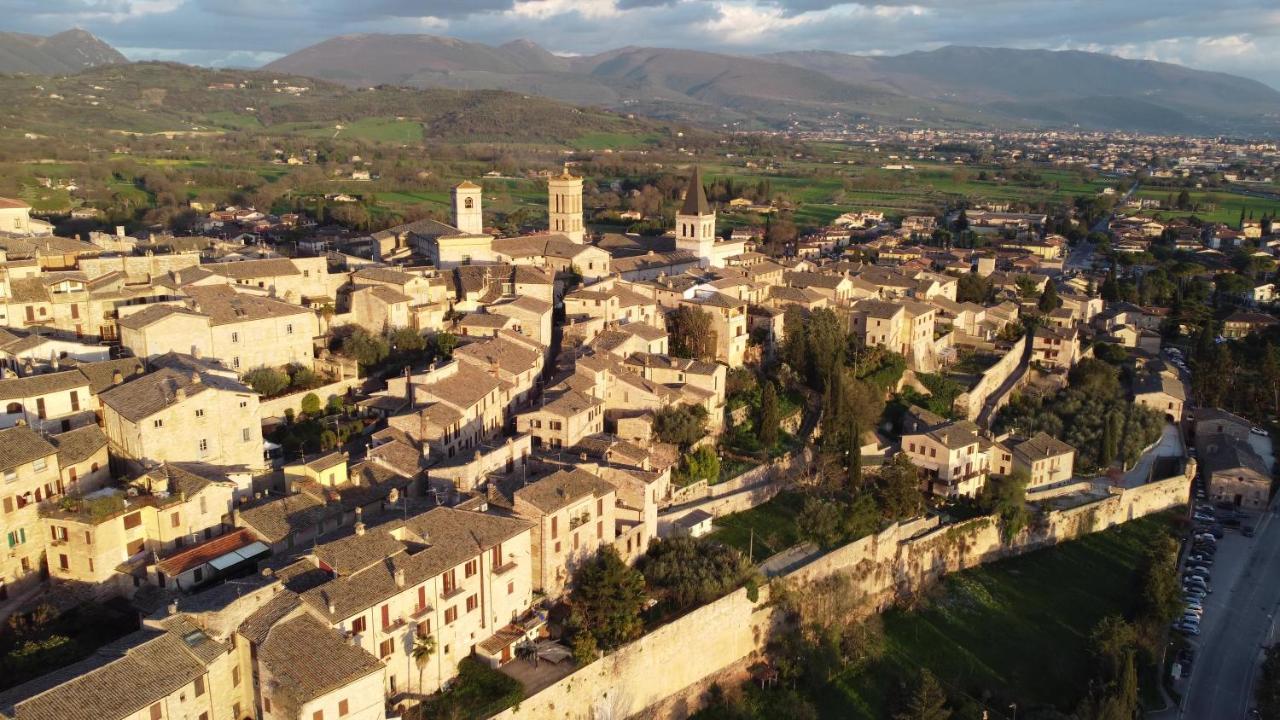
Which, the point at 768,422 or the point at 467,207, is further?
the point at 467,207

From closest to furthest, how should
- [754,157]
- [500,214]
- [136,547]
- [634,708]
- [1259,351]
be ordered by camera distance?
[136,547] → [634,708] → [1259,351] → [500,214] → [754,157]

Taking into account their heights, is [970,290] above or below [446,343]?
below

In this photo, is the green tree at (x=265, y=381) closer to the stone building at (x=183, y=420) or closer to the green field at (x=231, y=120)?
the stone building at (x=183, y=420)

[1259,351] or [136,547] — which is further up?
[136,547]

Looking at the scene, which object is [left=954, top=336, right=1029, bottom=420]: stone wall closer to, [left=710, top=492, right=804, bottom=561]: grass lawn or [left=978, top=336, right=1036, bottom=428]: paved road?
[left=978, top=336, right=1036, bottom=428]: paved road

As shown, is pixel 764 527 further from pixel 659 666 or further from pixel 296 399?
pixel 296 399

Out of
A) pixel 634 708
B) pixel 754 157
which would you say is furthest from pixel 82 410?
pixel 754 157

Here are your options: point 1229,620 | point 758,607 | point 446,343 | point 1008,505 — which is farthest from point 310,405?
point 1229,620

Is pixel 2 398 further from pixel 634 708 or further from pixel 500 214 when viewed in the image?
pixel 500 214
